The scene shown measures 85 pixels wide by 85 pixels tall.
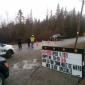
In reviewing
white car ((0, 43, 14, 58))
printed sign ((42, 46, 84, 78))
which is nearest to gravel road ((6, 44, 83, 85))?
printed sign ((42, 46, 84, 78))

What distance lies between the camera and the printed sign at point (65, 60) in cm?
1215

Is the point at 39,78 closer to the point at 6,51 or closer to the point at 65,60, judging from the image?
the point at 65,60

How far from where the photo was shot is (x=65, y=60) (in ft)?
43.2

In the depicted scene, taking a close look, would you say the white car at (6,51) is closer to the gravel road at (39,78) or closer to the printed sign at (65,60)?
the gravel road at (39,78)

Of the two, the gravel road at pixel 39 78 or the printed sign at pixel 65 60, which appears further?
the printed sign at pixel 65 60

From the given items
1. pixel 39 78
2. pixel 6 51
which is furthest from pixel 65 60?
pixel 6 51

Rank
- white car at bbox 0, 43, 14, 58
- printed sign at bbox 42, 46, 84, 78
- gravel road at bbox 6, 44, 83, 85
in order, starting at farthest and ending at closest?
white car at bbox 0, 43, 14, 58 < printed sign at bbox 42, 46, 84, 78 < gravel road at bbox 6, 44, 83, 85

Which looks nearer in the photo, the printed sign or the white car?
the printed sign

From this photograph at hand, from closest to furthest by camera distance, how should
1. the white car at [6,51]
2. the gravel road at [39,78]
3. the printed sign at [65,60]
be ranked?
the gravel road at [39,78] → the printed sign at [65,60] → the white car at [6,51]

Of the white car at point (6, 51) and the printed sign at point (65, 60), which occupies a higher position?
the printed sign at point (65, 60)

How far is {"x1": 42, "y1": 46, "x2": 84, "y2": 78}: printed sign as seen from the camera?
39.9ft

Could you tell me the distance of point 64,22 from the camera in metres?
79.2

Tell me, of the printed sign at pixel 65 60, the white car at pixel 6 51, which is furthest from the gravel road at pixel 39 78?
the white car at pixel 6 51

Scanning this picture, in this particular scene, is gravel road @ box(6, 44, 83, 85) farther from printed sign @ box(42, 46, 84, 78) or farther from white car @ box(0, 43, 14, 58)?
white car @ box(0, 43, 14, 58)
